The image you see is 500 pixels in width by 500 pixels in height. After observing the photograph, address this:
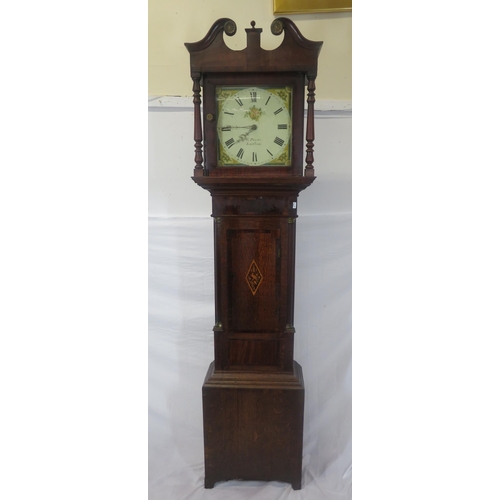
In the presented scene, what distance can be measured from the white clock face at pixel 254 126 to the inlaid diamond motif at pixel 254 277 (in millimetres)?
386

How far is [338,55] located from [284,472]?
1793 millimetres

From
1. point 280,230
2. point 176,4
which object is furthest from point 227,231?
point 176,4

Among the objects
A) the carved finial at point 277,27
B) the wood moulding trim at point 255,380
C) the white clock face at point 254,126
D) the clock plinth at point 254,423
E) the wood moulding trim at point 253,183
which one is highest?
the carved finial at point 277,27

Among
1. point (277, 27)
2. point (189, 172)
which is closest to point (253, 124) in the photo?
point (277, 27)

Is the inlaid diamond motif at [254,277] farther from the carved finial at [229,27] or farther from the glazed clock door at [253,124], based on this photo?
the carved finial at [229,27]

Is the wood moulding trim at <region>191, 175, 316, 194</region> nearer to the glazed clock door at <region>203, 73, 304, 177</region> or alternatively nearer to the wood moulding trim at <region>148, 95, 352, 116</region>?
the glazed clock door at <region>203, 73, 304, 177</region>

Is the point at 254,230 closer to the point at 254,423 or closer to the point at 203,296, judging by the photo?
the point at 203,296

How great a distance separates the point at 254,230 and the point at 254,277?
18 centimetres

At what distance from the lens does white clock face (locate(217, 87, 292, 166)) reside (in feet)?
4.61

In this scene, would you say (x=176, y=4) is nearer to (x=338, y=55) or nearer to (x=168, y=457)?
(x=338, y=55)

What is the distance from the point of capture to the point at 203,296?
1841mm

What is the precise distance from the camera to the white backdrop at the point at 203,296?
1.80 meters

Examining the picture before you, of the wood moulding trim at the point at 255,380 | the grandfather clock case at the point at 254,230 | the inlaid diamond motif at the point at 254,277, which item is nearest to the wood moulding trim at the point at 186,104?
the grandfather clock case at the point at 254,230

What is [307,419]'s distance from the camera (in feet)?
6.11
